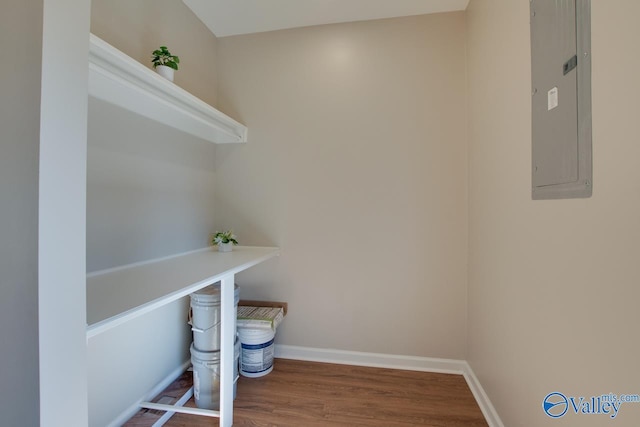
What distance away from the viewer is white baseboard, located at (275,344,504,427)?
70.0 inches

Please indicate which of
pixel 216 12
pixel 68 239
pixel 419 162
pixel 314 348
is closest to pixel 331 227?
pixel 419 162

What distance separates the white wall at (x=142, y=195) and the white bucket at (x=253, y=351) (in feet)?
1.39

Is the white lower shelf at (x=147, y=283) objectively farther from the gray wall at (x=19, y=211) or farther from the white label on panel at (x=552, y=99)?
the white label on panel at (x=552, y=99)

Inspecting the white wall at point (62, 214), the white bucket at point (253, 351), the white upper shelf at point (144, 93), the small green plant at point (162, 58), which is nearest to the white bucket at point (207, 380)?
the white bucket at point (253, 351)

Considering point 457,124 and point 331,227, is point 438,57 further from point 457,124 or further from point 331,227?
point 331,227

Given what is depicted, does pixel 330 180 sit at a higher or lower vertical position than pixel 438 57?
lower

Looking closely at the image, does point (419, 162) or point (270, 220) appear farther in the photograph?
point (270, 220)

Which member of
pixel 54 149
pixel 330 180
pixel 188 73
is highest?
pixel 188 73

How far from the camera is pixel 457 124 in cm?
176

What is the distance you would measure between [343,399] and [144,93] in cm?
190

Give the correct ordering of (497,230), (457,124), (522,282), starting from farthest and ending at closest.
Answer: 1. (457,124)
2. (497,230)
3. (522,282)

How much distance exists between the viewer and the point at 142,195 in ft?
4.60

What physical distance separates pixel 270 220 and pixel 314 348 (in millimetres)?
1016

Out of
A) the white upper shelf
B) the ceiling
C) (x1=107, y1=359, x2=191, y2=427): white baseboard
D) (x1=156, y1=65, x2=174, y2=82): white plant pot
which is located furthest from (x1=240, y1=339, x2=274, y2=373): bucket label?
the ceiling
